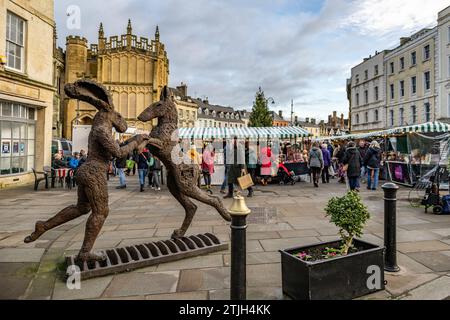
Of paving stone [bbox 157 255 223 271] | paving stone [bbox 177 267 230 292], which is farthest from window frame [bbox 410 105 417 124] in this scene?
paving stone [bbox 177 267 230 292]

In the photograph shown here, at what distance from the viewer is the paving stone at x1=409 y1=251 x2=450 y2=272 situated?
4.04 meters

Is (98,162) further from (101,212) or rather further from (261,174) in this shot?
(261,174)

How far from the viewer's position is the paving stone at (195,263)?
13.4 ft

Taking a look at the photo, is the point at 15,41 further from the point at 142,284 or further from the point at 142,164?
the point at 142,284

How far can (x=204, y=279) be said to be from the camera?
3.69 m

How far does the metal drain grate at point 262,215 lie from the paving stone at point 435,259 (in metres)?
2.88

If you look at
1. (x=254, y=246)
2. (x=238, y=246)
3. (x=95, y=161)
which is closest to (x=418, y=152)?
(x=254, y=246)

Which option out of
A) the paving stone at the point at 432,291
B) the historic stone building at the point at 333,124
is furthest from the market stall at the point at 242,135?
the historic stone building at the point at 333,124

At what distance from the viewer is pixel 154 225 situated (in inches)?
255

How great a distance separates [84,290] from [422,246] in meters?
4.94
